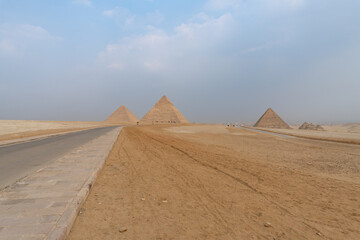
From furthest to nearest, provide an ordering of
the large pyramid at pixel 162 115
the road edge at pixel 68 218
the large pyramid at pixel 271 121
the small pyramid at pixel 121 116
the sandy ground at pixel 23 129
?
the small pyramid at pixel 121 116
the large pyramid at pixel 162 115
the large pyramid at pixel 271 121
the sandy ground at pixel 23 129
the road edge at pixel 68 218

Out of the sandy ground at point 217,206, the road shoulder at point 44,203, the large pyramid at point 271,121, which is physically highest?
the large pyramid at point 271,121

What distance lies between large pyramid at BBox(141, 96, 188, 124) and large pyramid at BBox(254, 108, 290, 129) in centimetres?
5141

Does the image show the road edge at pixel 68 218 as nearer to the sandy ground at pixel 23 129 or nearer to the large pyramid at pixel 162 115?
the sandy ground at pixel 23 129

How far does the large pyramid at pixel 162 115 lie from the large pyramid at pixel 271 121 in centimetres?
5141

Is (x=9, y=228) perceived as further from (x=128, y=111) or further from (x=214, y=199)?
(x=128, y=111)

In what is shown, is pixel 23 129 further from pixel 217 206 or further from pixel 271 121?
pixel 271 121

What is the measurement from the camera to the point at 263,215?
3.57 meters

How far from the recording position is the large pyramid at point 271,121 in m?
94.1

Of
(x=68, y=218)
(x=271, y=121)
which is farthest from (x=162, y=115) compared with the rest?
(x=68, y=218)

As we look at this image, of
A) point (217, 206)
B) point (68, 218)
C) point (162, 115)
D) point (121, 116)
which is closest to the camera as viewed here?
point (68, 218)

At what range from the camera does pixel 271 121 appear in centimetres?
9681

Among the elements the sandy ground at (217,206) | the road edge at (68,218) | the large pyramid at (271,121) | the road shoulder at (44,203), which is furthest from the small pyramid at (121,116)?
the road edge at (68,218)

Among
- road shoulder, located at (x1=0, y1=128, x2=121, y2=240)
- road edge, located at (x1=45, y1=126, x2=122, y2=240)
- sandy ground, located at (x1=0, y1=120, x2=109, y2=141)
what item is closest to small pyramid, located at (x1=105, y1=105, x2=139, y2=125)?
sandy ground, located at (x1=0, y1=120, x2=109, y2=141)

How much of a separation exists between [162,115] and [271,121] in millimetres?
66929
